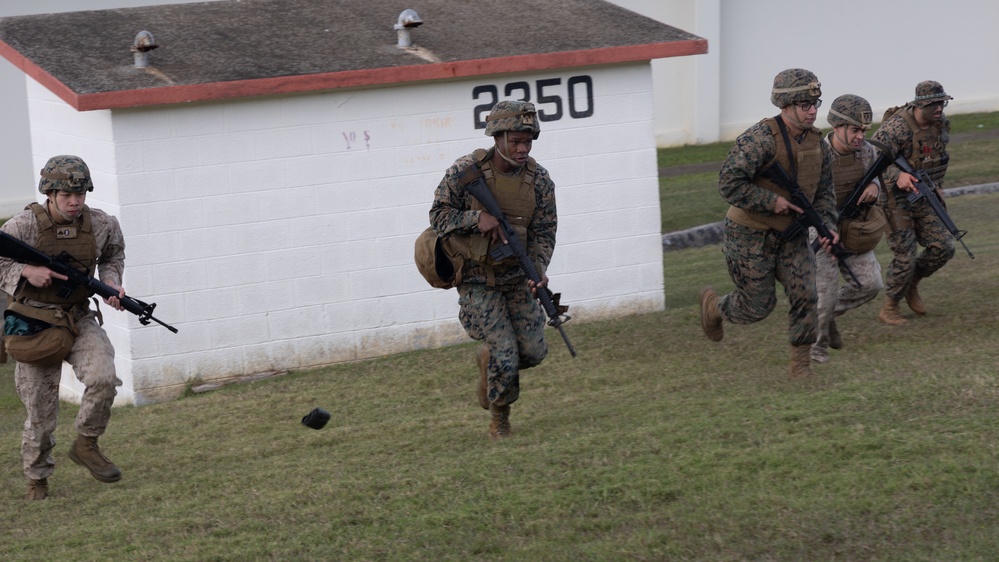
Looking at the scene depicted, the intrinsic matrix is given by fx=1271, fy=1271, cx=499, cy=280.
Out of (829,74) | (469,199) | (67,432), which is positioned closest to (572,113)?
(469,199)

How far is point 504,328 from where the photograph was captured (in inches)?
278

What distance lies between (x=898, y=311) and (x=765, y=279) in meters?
2.43

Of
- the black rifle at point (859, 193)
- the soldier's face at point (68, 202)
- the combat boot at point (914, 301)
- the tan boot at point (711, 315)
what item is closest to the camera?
the soldier's face at point (68, 202)

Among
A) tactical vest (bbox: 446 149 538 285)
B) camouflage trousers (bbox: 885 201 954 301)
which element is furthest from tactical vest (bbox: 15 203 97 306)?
camouflage trousers (bbox: 885 201 954 301)

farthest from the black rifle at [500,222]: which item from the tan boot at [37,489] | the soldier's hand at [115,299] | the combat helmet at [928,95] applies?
the combat helmet at [928,95]

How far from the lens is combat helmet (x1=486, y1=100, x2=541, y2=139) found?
22.1 ft

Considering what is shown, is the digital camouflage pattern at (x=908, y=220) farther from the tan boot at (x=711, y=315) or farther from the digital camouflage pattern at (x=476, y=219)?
the digital camouflage pattern at (x=476, y=219)

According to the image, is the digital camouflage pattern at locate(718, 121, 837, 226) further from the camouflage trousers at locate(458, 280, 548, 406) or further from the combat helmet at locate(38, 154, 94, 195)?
the combat helmet at locate(38, 154, 94, 195)

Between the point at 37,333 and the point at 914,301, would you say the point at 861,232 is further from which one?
the point at 37,333

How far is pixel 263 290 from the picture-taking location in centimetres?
1020

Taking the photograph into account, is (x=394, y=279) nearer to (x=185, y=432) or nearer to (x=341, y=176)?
(x=341, y=176)

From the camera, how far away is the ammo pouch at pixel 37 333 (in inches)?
272

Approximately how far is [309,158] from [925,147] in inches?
189

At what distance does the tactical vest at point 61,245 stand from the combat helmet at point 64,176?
0.22 metres
